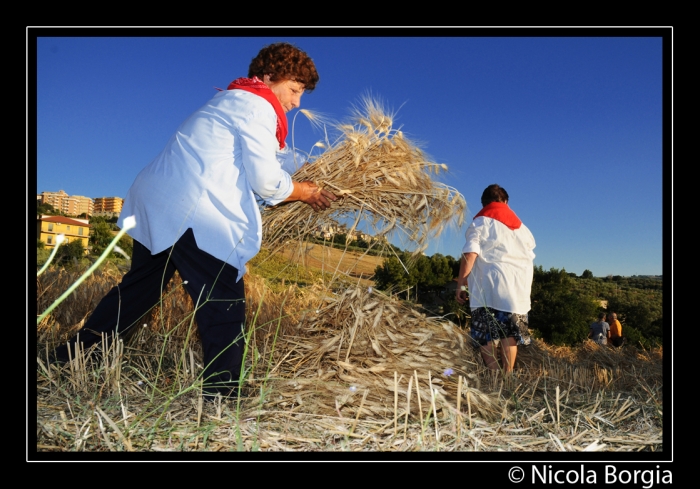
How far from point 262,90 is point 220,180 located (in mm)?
475

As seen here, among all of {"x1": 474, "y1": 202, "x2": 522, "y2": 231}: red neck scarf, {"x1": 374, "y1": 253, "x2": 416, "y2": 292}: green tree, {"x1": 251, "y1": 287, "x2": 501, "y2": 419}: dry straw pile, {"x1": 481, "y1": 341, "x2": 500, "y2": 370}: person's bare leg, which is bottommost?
{"x1": 481, "y1": 341, "x2": 500, "y2": 370}: person's bare leg

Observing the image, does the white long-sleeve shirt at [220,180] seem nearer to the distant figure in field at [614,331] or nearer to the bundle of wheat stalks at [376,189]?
the bundle of wheat stalks at [376,189]

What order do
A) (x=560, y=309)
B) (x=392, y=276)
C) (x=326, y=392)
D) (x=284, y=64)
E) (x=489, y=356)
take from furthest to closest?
(x=560, y=309), (x=392, y=276), (x=489, y=356), (x=284, y=64), (x=326, y=392)

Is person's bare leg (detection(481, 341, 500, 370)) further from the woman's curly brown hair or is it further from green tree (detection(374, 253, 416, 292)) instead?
the woman's curly brown hair

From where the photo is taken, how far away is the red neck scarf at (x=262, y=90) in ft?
7.55

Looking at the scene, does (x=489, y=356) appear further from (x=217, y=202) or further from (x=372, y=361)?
(x=217, y=202)

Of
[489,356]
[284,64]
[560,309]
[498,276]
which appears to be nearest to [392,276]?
[498,276]

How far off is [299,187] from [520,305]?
1978 mm

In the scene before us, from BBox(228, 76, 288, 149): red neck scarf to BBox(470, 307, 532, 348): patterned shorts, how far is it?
1.98 metres

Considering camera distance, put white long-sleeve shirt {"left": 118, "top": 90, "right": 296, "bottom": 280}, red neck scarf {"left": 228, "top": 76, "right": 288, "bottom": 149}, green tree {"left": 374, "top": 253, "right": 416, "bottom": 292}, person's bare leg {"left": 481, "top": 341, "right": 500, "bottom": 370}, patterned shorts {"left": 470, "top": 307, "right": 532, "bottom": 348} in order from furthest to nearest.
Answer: patterned shorts {"left": 470, "top": 307, "right": 532, "bottom": 348}
person's bare leg {"left": 481, "top": 341, "right": 500, "bottom": 370}
green tree {"left": 374, "top": 253, "right": 416, "bottom": 292}
red neck scarf {"left": 228, "top": 76, "right": 288, "bottom": 149}
white long-sleeve shirt {"left": 118, "top": 90, "right": 296, "bottom": 280}

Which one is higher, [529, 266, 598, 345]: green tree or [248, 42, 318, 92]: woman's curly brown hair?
[248, 42, 318, 92]: woman's curly brown hair

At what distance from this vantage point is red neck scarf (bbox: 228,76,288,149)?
2301 millimetres

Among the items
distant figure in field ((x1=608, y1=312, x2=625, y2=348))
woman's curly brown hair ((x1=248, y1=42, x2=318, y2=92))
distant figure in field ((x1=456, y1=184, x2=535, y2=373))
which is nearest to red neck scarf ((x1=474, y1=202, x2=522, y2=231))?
distant figure in field ((x1=456, y1=184, x2=535, y2=373))

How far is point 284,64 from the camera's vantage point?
2.40m
